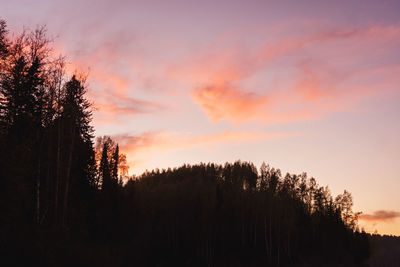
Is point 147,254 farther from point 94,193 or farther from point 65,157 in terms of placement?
point 65,157

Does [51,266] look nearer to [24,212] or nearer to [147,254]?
[24,212]

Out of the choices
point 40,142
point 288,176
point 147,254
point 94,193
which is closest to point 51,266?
point 40,142

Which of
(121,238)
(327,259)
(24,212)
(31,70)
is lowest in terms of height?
(327,259)

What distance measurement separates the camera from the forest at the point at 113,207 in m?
23.3

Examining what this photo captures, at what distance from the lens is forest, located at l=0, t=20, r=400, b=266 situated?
23.3 metres

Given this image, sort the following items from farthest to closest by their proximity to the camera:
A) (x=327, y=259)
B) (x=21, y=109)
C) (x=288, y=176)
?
(x=288, y=176), (x=327, y=259), (x=21, y=109)

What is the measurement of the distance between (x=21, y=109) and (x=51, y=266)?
12.8 meters

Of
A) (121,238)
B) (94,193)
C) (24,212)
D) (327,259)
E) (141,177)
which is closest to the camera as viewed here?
(24,212)

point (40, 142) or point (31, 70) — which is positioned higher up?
point (31, 70)

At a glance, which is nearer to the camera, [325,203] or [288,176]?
[325,203]

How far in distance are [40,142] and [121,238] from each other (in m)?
47.2

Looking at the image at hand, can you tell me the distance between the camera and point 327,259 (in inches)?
3482

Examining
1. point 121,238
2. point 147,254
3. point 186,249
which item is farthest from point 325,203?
point 121,238

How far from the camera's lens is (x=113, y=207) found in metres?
63.1
